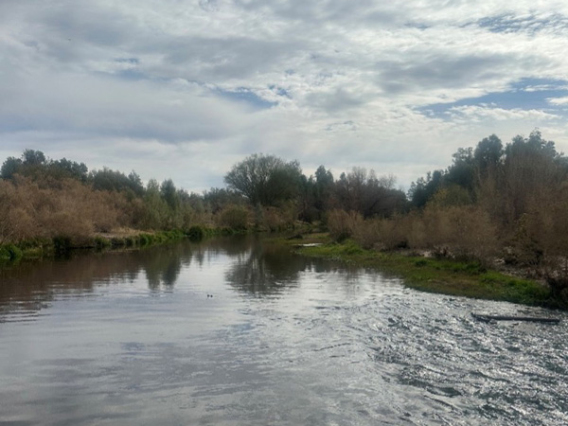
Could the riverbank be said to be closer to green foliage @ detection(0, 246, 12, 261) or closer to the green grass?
green foliage @ detection(0, 246, 12, 261)

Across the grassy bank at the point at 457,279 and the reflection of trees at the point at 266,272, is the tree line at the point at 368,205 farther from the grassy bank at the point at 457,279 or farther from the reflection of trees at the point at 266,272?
the reflection of trees at the point at 266,272

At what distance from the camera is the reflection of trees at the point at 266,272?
82.1 feet

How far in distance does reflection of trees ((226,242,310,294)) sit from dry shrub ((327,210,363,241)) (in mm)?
8902

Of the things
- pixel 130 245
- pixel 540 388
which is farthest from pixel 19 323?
pixel 130 245

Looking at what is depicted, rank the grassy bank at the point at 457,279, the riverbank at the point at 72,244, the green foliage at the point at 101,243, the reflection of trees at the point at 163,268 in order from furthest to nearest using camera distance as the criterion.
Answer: the green foliage at the point at 101,243 → the riverbank at the point at 72,244 → the reflection of trees at the point at 163,268 → the grassy bank at the point at 457,279

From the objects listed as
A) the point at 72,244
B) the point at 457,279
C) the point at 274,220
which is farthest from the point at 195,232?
A: the point at 457,279

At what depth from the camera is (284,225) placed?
94.4 meters

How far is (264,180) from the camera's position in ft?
352

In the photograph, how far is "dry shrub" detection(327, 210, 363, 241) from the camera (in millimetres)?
50009

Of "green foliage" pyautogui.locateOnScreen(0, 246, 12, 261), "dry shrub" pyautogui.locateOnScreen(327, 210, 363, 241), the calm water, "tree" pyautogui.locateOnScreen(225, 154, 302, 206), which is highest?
"tree" pyautogui.locateOnScreen(225, 154, 302, 206)

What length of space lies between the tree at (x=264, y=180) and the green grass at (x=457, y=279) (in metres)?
68.6

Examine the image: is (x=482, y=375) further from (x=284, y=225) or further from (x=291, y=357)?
(x=284, y=225)

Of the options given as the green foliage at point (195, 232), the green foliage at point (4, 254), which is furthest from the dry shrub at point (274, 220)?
the green foliage at point (4, 254)

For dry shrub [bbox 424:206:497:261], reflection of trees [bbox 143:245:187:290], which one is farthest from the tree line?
reflection of trees [bbox 143:245:187:290]
